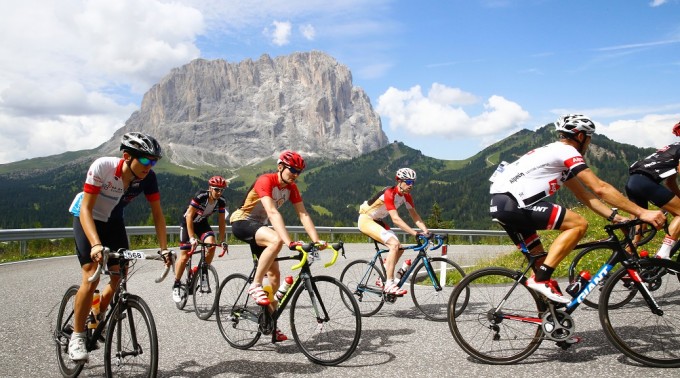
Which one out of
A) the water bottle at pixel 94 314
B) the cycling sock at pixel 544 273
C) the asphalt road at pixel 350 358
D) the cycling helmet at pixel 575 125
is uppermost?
the cycling helmet at pixel 575 125

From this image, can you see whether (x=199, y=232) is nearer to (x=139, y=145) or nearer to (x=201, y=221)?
(x=201, y=221)

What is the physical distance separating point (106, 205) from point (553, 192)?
14.6ft

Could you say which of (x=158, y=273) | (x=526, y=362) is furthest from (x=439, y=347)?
(x=158, y=273)

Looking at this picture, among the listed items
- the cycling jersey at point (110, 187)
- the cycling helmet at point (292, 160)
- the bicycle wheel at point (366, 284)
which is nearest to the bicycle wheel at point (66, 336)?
the cycling jersey at point (110, 187)

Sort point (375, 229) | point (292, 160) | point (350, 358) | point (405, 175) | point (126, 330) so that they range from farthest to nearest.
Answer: point (375, 229) < point (405, 175) < point (292, 160) < point (350, 358) < point (126, 330)

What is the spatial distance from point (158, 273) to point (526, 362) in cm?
1014

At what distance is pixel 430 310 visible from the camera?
752 cm

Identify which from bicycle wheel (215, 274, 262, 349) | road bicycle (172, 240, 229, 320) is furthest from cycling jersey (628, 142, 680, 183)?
road bicycle (172, 240, 229, 320)

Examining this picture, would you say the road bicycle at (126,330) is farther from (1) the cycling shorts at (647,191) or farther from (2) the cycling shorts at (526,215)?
(1) the cycling shorts at (647,191)

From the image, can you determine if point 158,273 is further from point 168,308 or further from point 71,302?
point 71,302

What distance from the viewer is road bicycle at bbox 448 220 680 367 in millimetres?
4656

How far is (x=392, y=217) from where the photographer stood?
8.23m

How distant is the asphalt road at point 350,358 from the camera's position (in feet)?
15.5

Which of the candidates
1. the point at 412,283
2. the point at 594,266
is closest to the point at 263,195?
the point at 412,283
